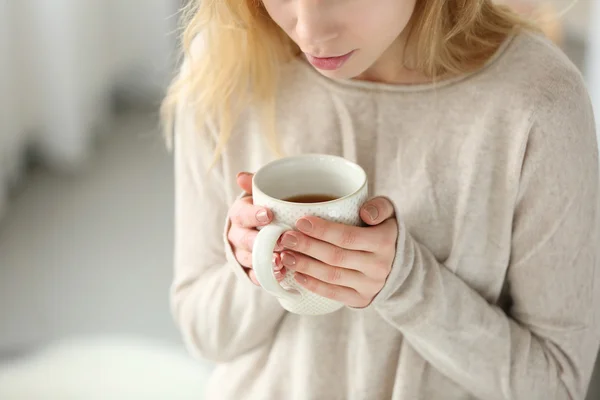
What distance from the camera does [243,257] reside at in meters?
0.77

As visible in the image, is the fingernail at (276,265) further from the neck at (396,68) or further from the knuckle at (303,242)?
the neck at (396,68)

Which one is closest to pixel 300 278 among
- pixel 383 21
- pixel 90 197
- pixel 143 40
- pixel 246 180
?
pixel 246 180

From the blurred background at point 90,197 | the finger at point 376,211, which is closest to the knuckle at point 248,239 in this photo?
the finger at point 376,211

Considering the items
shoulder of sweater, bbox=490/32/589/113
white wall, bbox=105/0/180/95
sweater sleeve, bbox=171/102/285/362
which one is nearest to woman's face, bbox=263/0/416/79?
shoulder of sweater, bbox=490/32/589/113

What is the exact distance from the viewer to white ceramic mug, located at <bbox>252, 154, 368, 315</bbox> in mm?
649

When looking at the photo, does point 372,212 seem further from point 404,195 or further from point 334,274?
point 404,195

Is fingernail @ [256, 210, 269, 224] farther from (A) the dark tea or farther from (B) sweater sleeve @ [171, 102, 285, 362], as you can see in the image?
(B) sweater sleeve @ [171, 102, 285, 362]

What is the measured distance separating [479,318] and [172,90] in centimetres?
46

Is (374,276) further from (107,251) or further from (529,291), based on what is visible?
(107,251)

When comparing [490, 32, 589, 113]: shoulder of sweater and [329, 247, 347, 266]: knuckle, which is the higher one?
[490, 32, 589, 113]: shoulder of sweater

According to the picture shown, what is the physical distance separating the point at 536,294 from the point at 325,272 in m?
0.28

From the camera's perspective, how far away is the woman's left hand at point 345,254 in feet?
2.17

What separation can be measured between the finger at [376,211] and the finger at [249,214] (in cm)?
9

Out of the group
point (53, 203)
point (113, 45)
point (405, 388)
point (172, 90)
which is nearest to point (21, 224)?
point (53, 203)
